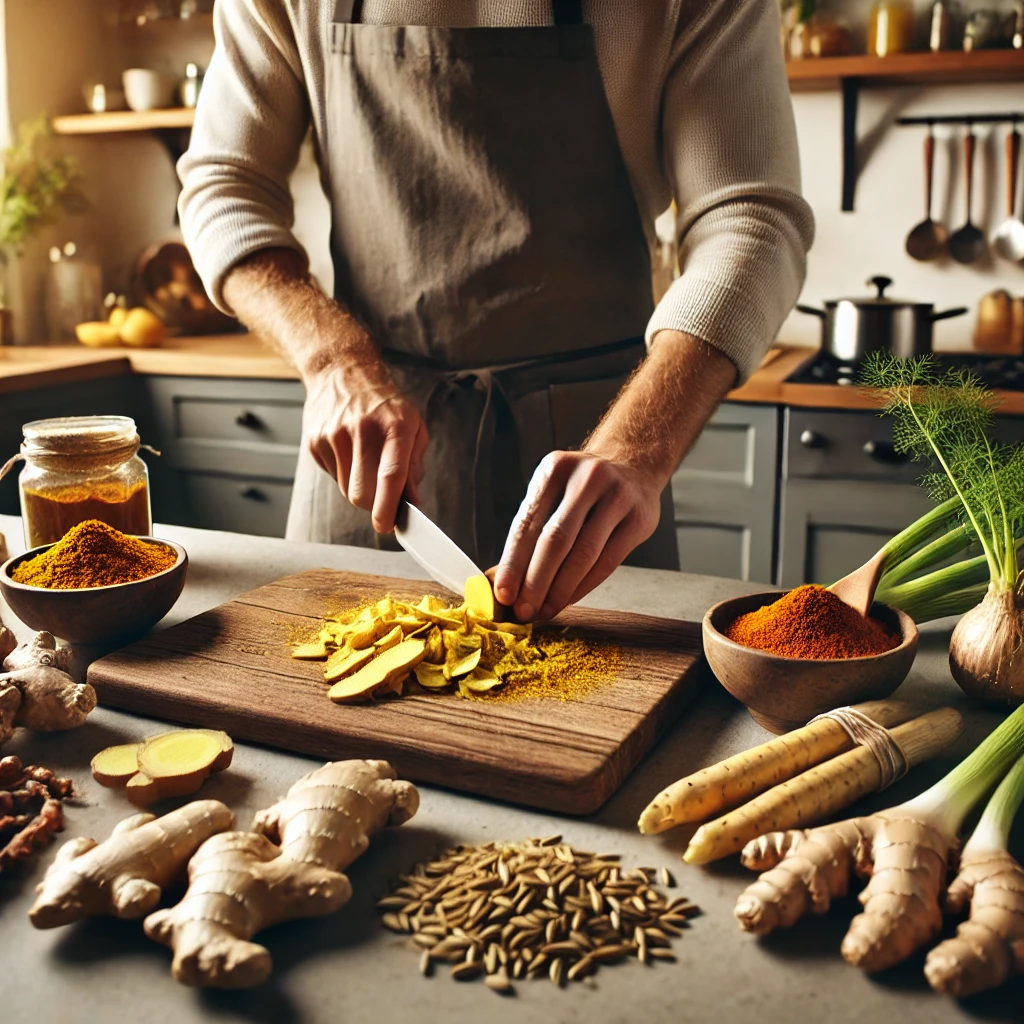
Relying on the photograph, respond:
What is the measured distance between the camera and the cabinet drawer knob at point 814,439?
236 cm

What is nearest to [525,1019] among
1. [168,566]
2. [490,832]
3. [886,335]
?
[490,832]

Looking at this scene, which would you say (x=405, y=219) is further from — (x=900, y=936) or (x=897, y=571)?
(x=900, y=936)

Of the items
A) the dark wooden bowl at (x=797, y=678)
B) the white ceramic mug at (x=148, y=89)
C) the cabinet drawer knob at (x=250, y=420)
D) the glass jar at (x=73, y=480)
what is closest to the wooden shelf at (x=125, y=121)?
the white ceramic mug at (x=148, y=89)

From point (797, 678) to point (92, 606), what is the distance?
2.08ft

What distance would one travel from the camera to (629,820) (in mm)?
775

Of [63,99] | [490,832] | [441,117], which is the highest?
[63,99]

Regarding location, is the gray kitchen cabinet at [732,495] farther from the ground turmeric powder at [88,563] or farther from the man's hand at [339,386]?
the ground turmeric powder at [88,563]

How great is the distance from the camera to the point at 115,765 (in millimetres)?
820

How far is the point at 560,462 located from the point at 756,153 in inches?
23.3

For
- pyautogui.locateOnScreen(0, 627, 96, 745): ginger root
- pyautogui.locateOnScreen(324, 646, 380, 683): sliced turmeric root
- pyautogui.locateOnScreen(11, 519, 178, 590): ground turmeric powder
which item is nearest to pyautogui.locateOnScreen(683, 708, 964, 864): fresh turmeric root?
pyautogui.locateOnScreen(324, 646, 380, 683): sliced turmeric root

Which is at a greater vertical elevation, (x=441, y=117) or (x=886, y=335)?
(x=441, y=117)

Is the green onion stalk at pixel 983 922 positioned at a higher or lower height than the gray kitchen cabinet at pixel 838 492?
higher

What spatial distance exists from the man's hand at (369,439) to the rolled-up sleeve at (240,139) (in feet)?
1.20

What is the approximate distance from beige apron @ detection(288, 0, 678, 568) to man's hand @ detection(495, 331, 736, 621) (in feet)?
1.16
